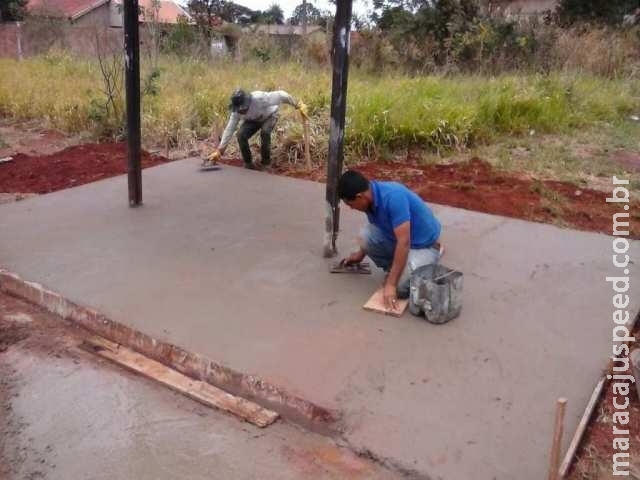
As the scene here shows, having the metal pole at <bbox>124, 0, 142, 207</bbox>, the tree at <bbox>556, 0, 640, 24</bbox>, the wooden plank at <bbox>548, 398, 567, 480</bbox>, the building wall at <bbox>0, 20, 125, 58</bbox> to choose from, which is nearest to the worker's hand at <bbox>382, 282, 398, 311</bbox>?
the wooden plank at <bbox>548, 398, 567, 480</bbox>

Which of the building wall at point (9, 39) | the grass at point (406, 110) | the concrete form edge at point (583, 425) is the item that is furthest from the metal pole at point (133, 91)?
the building wall at point (9, 39)

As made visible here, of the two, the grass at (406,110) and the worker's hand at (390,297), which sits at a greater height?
the grass at (406,110)

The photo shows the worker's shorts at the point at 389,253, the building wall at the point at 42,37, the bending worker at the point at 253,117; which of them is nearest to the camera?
the worker's shorts at the point at 389,253

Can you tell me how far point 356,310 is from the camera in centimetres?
317

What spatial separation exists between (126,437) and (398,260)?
4.94 ft

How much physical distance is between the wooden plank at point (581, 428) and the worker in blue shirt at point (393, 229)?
102 cm

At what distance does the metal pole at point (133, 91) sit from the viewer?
4.59 metres

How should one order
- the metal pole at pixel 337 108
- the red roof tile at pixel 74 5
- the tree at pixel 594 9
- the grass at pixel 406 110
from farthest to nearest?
the red roof tile at pixel 74 5 → the tree at pixel 594 9 → the grass at pixel 406 110 → the metal pole at pixel 337 108

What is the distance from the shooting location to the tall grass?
702cm

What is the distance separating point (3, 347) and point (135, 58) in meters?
2.55

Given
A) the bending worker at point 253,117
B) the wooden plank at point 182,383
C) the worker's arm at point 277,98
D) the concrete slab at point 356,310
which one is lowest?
the wooden plank at point 182,383

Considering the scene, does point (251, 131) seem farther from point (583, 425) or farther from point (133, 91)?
point (583, 425)

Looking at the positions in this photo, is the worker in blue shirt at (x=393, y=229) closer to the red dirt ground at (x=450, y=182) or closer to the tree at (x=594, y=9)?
the red dirt ground at (x=450, y=182)

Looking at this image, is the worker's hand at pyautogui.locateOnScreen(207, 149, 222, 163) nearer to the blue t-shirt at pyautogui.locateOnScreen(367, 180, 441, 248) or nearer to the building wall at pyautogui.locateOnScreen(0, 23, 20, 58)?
the blue t-shirt at pyautogui.locateOnScreen(367, 180, 441, 248)
